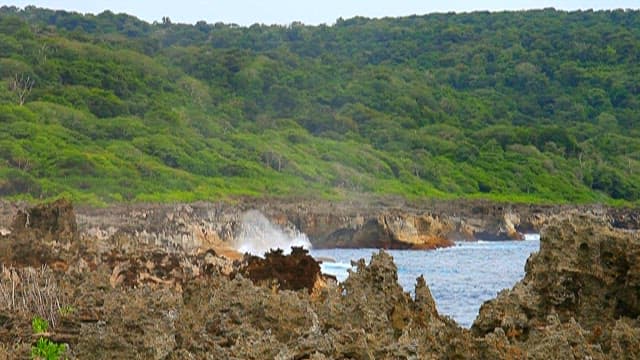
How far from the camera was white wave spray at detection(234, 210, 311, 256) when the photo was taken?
5069 centimetres

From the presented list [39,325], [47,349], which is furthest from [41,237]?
[47,349]

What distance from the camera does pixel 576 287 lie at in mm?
8797

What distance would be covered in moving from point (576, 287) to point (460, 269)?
35906 millimetres

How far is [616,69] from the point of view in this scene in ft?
524

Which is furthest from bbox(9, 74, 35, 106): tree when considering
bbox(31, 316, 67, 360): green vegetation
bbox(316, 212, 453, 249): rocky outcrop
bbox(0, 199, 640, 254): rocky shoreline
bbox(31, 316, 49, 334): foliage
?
bbox(31, 316, 67, 360): green vegetation

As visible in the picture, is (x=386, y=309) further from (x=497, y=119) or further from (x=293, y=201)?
(x=497, y=119)

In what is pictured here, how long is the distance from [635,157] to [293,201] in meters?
56.5

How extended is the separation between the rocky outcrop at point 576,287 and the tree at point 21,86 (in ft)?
301

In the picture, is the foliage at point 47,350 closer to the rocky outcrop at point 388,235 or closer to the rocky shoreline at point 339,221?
the rocky shoreline at point 339,221

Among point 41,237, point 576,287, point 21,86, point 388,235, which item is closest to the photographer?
point 576,287

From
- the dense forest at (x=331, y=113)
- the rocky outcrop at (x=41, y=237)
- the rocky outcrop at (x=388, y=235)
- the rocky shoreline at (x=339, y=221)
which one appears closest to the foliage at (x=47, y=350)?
the rocky outcrop at (x=41, y=237)

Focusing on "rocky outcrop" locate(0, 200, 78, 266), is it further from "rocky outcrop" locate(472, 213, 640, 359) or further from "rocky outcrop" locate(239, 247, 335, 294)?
"rocky outcrop" locate(472, 213, 640, 359)

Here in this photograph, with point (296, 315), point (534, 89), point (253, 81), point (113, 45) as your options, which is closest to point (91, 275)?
point (296, 315)

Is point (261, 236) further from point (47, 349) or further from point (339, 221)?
point (47, 349)
